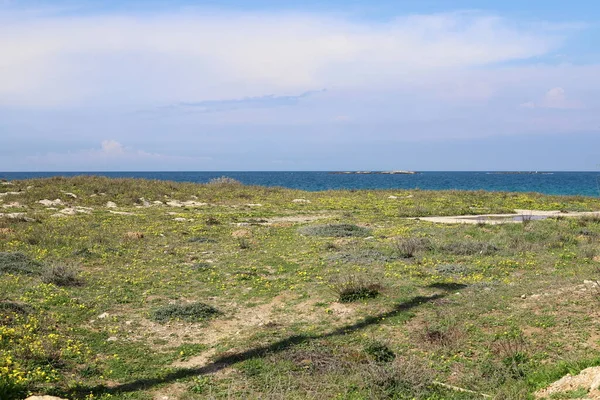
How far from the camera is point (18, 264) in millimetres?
16234

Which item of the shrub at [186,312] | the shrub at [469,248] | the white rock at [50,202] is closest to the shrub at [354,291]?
the shrub at [186,312]

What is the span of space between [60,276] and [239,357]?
7882 millimetres

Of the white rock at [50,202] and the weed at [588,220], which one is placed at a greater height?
the white rock at [50,202]

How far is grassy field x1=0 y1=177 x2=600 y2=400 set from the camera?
359 inches

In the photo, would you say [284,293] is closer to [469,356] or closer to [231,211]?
[469,356]

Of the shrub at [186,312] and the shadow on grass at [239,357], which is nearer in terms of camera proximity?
the shadow on grass at [239,357]

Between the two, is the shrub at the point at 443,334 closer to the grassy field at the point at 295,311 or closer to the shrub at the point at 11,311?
the grassy field at the point at 295,311

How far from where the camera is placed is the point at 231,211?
3750 cm

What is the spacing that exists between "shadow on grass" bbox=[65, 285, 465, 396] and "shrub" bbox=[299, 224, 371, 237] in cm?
1148

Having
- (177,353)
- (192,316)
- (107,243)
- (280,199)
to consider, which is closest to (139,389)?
(177,353)

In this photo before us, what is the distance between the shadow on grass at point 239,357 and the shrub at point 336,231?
1148 centimetres

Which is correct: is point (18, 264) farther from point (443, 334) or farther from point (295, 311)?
point (443, 334)

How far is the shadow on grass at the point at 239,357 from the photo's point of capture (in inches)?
356

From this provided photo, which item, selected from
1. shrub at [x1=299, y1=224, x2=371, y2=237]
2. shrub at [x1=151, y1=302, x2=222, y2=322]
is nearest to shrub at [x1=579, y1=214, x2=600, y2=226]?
shrub at [x1=299, y1=224, x2=371, y2=237]
